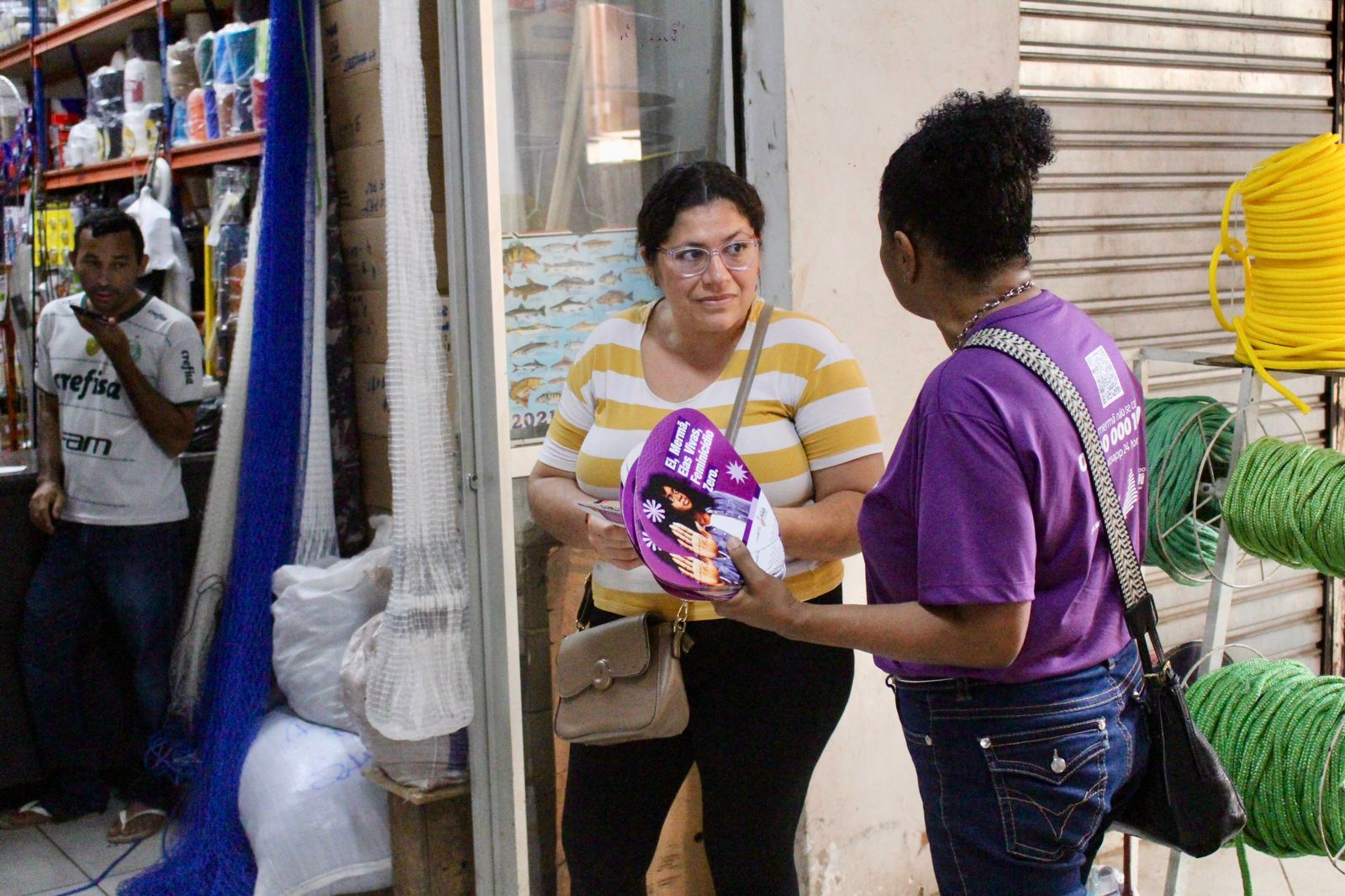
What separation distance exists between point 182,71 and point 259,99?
32.8 inches

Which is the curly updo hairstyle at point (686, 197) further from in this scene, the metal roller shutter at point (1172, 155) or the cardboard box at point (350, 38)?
the metal roller shutter at point (1172, 155)

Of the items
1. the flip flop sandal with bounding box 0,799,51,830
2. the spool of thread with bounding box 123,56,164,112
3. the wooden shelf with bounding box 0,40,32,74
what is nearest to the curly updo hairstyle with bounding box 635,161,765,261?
the flip flop sandal with bounding box 0,799,51,830

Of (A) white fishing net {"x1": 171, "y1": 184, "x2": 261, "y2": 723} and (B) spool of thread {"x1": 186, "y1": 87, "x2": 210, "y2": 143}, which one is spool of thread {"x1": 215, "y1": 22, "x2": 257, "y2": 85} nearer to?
(B) spool of thread {"x1": 186, "y1": 87, "x2": 210, "y2": 143}

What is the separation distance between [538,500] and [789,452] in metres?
0.50

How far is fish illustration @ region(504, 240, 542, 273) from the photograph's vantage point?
110 inches

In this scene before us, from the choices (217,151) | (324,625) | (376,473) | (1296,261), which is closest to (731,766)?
A: (324,625)

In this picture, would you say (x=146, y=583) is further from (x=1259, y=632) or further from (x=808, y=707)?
(x=1259, y=632)

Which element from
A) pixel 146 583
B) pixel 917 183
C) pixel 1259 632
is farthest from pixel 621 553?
pixel 1259 632

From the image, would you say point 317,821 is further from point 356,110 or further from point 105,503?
point 356,110

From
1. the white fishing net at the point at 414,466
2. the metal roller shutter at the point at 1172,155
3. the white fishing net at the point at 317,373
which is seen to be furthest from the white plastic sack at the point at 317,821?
the metal roller shutter at the point at 1172,155

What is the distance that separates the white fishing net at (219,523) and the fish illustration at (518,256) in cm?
105

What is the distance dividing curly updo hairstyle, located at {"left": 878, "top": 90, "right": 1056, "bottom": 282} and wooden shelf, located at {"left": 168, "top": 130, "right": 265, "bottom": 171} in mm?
2842

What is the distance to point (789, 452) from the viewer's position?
2156mm

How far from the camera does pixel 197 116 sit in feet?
14.6
